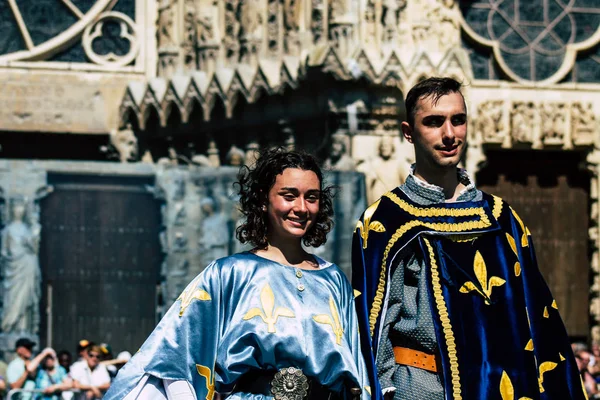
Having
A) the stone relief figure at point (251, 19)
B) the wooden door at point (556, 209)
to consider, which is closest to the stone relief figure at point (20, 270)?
the stone relief figure at point (251, 19)

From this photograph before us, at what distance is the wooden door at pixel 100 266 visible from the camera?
18.0 metres

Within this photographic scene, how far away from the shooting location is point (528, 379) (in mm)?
7367

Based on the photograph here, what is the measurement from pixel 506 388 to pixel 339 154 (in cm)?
1108

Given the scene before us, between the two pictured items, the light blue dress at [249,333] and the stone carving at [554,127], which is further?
the stone carving at [554,127]

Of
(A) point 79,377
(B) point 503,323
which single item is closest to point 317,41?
(A) point 79,377

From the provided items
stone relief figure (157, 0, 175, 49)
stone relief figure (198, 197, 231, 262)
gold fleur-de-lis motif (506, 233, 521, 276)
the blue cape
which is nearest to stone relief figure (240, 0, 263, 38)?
stone relief figure (157, 0, 175, 49)

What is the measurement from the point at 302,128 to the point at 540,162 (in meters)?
3.28

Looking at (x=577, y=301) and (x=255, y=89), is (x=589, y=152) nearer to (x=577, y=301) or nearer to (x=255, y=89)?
(x=577, y=301)

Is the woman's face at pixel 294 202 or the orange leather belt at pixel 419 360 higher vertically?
the woman's face at pixel 294 202

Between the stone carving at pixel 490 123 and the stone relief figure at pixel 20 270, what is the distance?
207 inches

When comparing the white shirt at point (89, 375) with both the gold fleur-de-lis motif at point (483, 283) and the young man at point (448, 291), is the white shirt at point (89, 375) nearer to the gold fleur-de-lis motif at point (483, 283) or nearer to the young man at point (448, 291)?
the young man at point (448, 291)

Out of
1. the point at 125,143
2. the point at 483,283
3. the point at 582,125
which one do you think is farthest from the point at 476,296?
the point at 125,143

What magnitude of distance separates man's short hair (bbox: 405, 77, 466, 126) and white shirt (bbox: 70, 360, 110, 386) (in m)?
7.62

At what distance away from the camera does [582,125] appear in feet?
67.0
